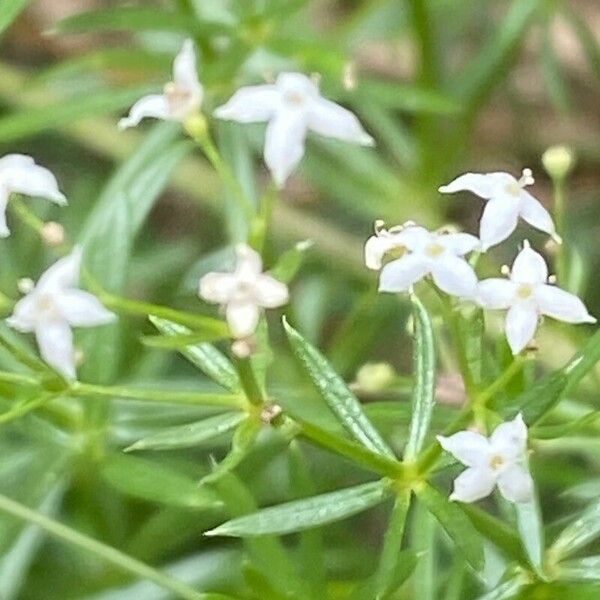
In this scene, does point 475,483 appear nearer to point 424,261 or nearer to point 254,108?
point 424,261

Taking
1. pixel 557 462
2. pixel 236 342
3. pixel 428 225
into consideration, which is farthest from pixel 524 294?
pixel 428 225

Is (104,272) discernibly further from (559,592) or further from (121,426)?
(559,592)

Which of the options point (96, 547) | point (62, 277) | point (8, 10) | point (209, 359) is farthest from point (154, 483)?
point (8, 10)

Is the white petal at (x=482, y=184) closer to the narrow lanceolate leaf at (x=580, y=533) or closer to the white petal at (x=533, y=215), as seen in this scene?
the white petal at (x=533, y=215)

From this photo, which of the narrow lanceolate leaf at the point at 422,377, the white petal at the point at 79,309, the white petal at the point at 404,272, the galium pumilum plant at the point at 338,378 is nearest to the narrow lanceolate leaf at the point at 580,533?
the galium pumilum plant at the point at 338,378

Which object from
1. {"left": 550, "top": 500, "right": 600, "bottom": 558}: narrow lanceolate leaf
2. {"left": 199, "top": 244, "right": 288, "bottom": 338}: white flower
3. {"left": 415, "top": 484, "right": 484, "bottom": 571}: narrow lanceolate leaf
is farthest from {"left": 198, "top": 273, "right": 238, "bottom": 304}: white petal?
{"left": 550, "top": 500, "right": 600, "bottom": 558}: narrow lanceolate leaf

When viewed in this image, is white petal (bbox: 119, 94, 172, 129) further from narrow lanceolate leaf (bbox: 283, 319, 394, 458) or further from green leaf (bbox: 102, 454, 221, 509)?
green leaf (bbox: 102, 454, 221, 509)

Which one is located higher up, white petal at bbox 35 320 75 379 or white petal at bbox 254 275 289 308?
white petal at bbox 254 275 289 308
